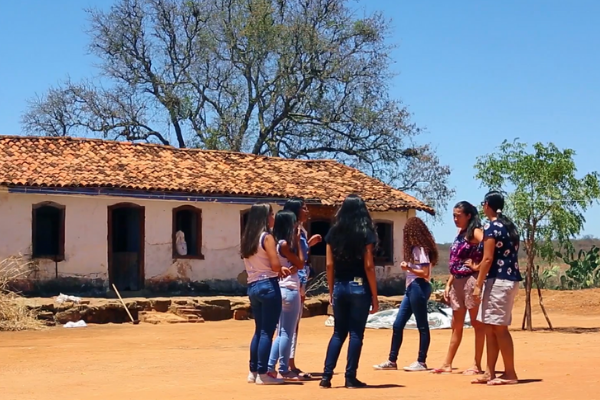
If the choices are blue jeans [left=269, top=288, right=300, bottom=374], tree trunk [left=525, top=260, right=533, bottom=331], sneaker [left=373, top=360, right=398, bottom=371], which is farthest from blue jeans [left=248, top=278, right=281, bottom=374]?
tree trunk [left=525, top=260, right=533, bottom=331]

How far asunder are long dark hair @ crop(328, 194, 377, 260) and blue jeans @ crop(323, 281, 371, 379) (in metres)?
0.30

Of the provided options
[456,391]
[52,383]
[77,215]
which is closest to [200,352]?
[52,383]

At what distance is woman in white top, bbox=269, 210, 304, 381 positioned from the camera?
9.26 m

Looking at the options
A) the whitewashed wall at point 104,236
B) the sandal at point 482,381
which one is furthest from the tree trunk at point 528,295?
the sandal at point 482,381

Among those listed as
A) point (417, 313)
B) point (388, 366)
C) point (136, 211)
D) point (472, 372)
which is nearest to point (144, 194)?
point (136, 211)

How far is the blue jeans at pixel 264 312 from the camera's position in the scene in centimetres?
905

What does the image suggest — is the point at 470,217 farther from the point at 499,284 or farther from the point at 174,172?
the point at 174,172

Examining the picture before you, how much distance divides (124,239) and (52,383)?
1576cm

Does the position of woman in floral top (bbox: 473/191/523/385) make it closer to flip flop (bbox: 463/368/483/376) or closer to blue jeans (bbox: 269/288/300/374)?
flip flop (bbox: 463/368/483/376)

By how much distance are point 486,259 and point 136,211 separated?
1713 cm

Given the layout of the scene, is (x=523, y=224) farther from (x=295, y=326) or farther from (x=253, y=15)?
(x=253, y=15)

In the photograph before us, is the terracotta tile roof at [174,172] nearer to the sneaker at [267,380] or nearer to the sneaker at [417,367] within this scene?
the sneaker at [417,367]

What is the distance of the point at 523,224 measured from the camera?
18578mm

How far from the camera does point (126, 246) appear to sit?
25359 mm
